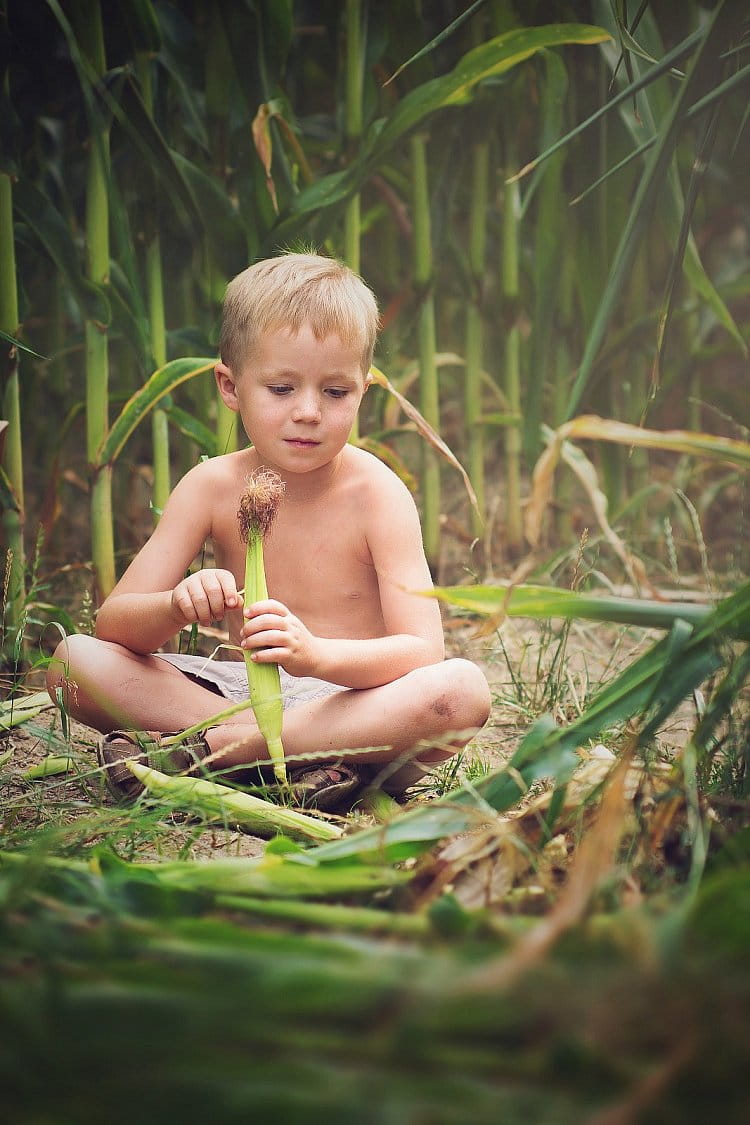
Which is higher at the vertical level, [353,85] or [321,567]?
[353,85]

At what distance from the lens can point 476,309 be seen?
2129mm

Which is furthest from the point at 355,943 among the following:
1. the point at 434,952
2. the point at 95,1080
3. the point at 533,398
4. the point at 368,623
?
the point at 533,398

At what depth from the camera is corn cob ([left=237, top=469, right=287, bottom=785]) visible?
938 mm

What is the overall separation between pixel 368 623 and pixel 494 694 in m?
0.32

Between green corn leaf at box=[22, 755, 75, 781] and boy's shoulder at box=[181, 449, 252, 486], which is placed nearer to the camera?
green corn leaf at box=[22, 755, 75, 781]

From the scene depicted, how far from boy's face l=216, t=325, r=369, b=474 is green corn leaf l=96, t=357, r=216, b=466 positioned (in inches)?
8.1

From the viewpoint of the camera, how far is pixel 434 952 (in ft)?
1.62

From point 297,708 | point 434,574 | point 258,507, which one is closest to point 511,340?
point 434,574

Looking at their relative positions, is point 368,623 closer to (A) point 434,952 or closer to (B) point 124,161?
(A) point 434,952

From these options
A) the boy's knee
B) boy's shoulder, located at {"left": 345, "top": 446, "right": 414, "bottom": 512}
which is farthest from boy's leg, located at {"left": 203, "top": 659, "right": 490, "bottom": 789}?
boy's shoulder, located at {"left": 345, "top": 446, "right": 414, "bottom": 512}

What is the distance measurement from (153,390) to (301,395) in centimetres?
40

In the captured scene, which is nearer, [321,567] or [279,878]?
[279,878]

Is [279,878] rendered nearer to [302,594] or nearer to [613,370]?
[302,594]

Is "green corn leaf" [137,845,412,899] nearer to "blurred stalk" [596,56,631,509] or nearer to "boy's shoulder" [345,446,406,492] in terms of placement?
"boy's shoulder" [345,446,406,492]
